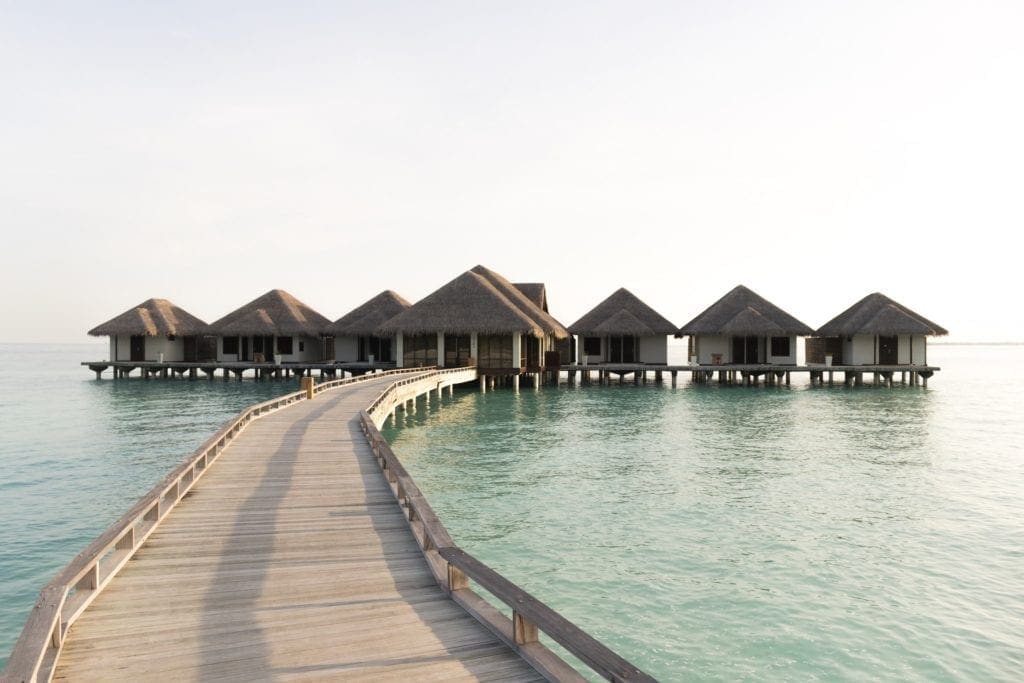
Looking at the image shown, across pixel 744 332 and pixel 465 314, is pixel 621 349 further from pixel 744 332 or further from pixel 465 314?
pixel 465 314

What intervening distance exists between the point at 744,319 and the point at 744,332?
99 centimetres

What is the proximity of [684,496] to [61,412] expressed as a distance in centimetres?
2671

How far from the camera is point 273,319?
4188 centimetres

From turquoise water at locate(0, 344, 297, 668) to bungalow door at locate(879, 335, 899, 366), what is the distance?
36.0 meters

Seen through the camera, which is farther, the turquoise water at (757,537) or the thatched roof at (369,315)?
the thatched roof at (369,315)

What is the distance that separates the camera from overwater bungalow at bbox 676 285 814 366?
37438mm

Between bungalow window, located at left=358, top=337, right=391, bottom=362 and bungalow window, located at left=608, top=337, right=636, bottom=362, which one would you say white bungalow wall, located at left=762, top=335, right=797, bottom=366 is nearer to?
bungalow window, located at left=608, top=337, right=636, bottom=362

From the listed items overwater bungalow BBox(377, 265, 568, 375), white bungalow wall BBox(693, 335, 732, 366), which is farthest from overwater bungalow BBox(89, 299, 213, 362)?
white bungalow wall BBox(693, 335, 732, 366)

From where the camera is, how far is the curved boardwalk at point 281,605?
12.6ft

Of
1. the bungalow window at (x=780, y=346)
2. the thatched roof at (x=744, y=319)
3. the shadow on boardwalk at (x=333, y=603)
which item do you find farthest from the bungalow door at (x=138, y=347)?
the bungalow window at (x=780, y=346)

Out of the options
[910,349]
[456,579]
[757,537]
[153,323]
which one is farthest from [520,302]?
[456,579]

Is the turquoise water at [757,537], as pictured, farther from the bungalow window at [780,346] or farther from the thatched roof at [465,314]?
the bungalow window at [780,346]

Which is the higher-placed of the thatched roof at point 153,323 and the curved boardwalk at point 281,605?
the thatched roof at point 153,323

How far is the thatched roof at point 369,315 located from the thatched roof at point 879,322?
1087 inches
